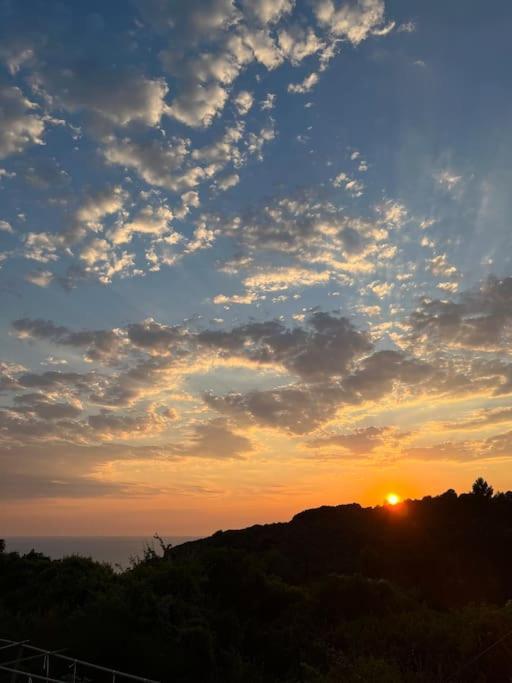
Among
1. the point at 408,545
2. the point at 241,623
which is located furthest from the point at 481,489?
the point at 241,623

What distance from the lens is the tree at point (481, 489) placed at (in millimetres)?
49969

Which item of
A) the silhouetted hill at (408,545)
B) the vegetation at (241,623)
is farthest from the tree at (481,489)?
the vegetation at (241,623)

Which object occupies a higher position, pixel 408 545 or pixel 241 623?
pixel 408 545

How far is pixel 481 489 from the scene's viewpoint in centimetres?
5072

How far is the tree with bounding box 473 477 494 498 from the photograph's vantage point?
4997cm

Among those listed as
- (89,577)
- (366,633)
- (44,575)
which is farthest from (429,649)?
(44,575)

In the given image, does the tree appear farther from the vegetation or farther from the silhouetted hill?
the vegetation

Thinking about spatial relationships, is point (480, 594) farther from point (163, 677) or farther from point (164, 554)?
point (163, 677)

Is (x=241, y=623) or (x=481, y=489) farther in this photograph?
(x=481, y=489)

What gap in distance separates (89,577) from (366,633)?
12100 mm

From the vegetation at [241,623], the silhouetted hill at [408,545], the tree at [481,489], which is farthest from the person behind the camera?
the tree at [481,489]

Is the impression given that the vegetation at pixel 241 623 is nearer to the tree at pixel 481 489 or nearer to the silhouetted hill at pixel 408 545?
the silhouetted hill at pixel 408 545

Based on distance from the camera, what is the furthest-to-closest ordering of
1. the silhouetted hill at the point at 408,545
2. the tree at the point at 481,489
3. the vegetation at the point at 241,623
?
the tree at the point at 481,489 < the silhouetted hill at the point at 408,545 < the vegetation at the point at 241,623

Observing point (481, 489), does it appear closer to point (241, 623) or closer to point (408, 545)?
point (408, 545)
